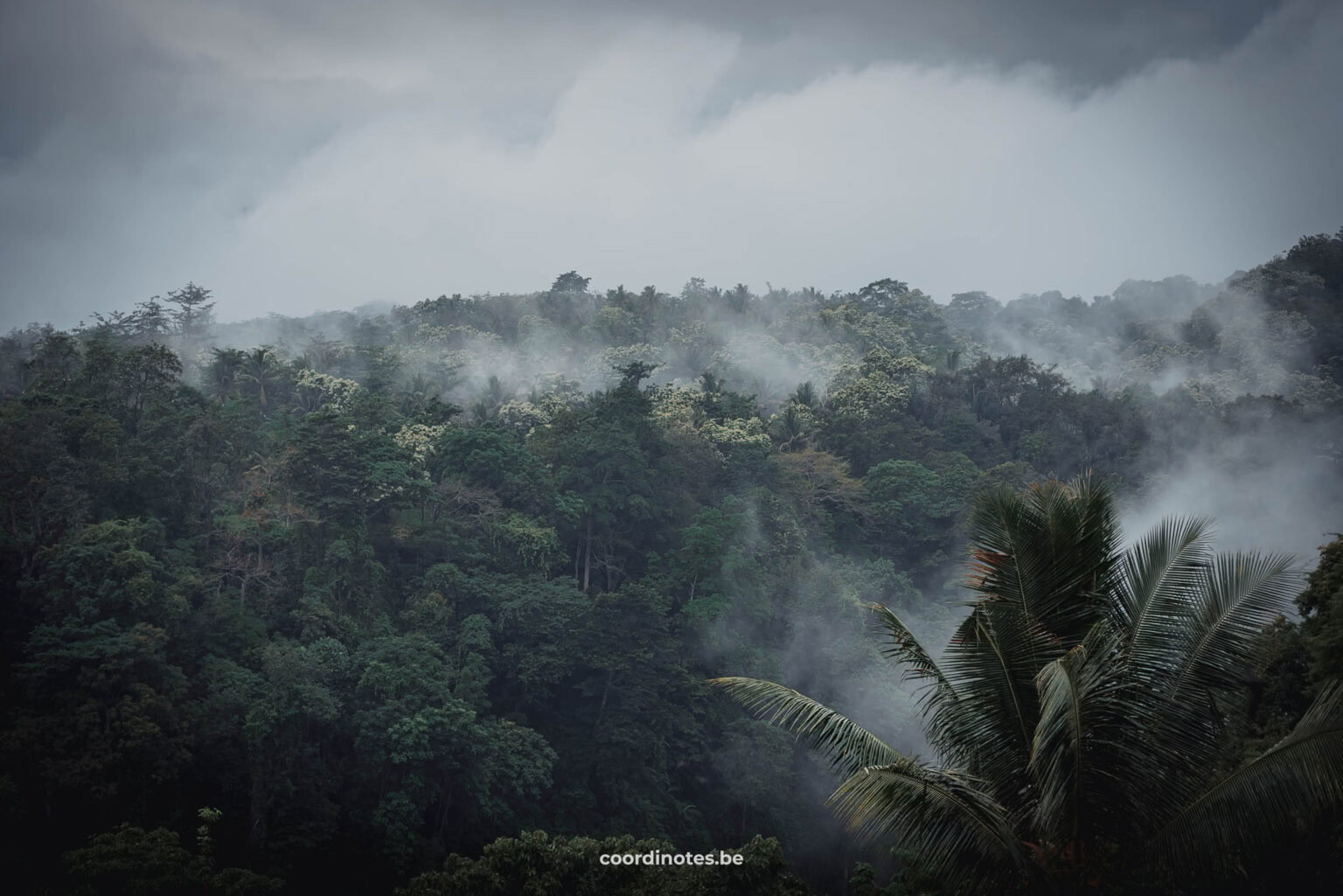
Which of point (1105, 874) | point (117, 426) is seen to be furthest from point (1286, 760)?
point (117, 426)

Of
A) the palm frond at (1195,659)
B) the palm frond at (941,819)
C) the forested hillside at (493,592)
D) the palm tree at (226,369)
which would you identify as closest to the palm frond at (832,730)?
the palm frond at (941,819)

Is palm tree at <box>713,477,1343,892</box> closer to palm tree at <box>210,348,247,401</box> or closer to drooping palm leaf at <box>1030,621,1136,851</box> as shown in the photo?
drooping palm leaf at <box>1030,621,1136,851</box>

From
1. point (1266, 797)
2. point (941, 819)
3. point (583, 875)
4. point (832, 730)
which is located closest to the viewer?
point (1266, 797)

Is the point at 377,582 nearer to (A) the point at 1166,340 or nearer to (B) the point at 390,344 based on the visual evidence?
(B) the point at 390,344

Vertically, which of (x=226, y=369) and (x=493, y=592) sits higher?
(x=226, y=369)

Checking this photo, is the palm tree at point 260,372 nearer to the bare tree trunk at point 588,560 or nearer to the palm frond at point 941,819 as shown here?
Answer: the bare tree trunk at point 588,560

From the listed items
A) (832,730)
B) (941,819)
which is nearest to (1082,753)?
(941,819)

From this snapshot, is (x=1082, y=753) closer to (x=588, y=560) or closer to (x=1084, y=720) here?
(x=1084, y=720)
